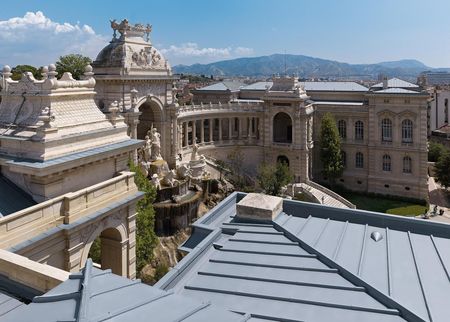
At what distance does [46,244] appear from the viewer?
613 inches

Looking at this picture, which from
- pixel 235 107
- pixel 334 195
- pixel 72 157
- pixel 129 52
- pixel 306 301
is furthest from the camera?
pixel 235 107

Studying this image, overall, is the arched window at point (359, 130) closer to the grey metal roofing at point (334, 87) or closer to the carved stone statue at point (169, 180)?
the grey metal roofing at point (334, 87)

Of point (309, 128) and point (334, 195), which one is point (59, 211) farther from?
point (309, 128)

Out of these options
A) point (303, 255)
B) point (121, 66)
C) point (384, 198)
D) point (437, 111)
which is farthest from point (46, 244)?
point (437, 111)

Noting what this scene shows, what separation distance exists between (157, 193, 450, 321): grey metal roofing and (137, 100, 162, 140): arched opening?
3964 centimetres

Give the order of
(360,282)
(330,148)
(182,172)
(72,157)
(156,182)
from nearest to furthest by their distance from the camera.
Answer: (360,282)
(72,157)
(156,182)
(182,172)
(330,148)

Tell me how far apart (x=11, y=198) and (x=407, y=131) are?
60.3 meters

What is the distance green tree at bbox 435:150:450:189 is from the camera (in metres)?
65.8

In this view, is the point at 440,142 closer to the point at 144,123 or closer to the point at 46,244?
the point at 144,123

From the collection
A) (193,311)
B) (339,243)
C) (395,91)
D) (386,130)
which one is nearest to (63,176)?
(339,243)

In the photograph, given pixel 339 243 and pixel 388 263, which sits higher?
pixel 339 243

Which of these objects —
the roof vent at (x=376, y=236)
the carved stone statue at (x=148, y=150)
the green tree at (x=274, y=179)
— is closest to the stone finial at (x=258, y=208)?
the roof vent at (x=376, y=236)

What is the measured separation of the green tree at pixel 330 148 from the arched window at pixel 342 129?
9.70 ft

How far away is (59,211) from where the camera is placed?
16312mm
